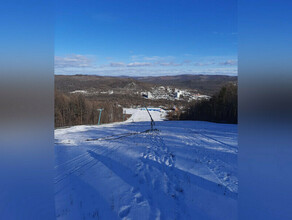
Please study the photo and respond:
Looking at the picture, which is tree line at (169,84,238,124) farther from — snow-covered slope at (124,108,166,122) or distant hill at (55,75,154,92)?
distant hill at (55,75,154,92)

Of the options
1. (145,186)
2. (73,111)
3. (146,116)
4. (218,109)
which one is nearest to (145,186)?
(145,186)

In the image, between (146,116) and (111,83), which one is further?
(111,83)

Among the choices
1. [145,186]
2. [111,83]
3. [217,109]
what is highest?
[111,83]

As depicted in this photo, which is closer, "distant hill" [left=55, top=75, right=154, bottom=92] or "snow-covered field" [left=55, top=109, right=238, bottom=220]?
"snow-covered field" [left=55, top=109, right=238, bottom=220]

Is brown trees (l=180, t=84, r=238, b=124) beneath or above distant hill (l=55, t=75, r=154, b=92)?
beneath

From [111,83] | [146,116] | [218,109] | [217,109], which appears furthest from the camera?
[111,83]

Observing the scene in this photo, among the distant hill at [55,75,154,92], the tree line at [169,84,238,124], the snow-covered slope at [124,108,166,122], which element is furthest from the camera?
the distant hill at [55,75,154,92]

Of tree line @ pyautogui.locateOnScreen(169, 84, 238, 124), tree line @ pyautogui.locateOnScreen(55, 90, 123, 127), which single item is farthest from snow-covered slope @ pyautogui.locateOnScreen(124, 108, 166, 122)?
tree line @ pyautogui.locateOnScreen(55, 90, 123, 127)

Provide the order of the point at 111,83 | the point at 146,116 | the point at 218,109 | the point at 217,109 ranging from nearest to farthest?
the point at 218,109, the point at 217,109, the point at 146,116, the point at 111,83

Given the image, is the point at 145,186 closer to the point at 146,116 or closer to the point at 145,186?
the point at 145,186
